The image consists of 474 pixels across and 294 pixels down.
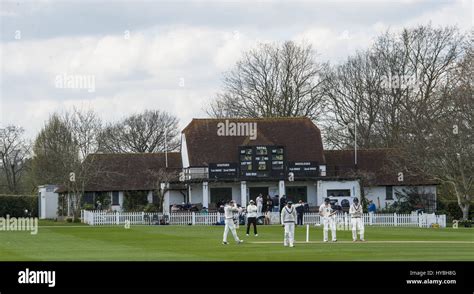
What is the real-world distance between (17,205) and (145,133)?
26979 millimetres

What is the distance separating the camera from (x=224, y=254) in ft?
110

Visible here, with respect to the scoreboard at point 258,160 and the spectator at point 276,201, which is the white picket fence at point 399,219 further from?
the scoreboard at point 258,160

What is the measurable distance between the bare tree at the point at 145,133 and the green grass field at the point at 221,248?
6074 cm

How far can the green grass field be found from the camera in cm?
3216

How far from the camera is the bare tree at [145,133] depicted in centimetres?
10956

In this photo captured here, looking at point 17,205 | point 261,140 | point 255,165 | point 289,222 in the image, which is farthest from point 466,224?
point 17,205

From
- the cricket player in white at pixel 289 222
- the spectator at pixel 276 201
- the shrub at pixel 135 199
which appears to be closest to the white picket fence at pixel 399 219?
the spectator at pixel 276 201

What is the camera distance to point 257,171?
252ft

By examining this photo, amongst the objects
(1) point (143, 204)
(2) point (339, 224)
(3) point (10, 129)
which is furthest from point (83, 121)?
(2) point (339, 224)

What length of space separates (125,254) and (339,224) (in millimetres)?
25351

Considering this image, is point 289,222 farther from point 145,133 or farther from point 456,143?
point 145,133

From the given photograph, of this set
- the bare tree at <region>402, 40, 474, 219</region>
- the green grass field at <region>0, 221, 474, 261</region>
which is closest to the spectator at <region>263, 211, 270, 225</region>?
the bare tree at <region>402, 40, 474, 219</region>

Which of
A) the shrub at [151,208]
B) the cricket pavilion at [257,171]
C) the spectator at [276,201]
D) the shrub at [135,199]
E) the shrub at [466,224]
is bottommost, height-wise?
the shrub at [466,224]
